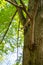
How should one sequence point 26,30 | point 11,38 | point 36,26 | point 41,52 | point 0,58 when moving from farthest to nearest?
point 0,58
point 11,38
point 26,30
point 36,26
point 41,52

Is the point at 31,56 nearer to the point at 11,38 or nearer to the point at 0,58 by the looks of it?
the point at 11,38

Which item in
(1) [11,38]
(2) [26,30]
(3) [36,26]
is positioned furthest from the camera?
(1) [11,38]

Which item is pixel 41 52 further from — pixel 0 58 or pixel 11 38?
pixel 0 58

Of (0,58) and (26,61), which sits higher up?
(26,61)

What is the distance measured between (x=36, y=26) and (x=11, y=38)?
225cm

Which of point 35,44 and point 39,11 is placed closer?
point 35,44

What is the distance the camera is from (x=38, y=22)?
3.93ft

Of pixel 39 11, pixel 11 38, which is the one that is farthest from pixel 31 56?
pixel 11 38

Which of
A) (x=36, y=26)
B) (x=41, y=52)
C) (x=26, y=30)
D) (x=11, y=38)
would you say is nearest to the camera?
(x=41, y=52)

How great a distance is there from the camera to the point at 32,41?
3.59 feet

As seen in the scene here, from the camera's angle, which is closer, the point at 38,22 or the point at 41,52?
the point at 41,52

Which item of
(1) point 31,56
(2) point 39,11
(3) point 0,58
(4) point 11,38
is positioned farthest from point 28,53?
(3) point 0,58

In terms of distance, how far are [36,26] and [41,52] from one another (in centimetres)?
20

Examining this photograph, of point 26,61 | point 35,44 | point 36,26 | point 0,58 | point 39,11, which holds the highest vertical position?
point 39,11
